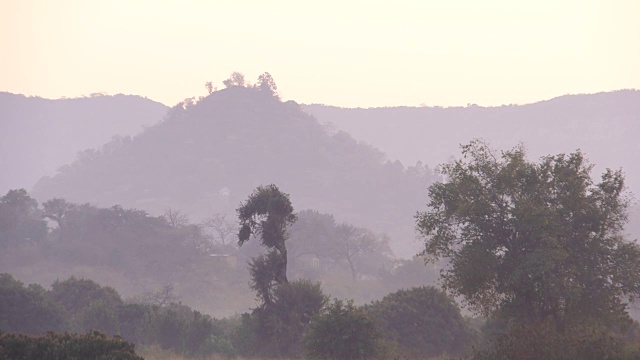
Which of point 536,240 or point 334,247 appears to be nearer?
point 536,240

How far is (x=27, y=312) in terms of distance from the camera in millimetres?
45500

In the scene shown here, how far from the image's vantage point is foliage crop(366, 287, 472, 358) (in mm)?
39719

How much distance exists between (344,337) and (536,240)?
30.0ft

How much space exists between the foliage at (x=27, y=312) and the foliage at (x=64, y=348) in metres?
24.2

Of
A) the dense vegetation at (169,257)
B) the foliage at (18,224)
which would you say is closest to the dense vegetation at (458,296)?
the dense vegetation at (169,257)

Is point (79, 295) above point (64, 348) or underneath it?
underneath

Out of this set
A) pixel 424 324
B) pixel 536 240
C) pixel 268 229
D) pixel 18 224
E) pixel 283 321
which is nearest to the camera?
pixel 536 240

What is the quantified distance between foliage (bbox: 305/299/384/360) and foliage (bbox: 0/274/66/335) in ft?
64.1

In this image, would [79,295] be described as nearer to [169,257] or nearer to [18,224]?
[169,257]

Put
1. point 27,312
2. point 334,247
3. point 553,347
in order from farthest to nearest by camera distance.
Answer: point 334,247 → point 27,312 → point 553,347

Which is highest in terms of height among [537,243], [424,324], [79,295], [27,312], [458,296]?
[537,243]

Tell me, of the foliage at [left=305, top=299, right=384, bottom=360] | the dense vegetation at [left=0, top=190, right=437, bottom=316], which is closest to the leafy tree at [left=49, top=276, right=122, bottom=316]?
the foliage at [left=305, top=299, right=384, bottom=360]

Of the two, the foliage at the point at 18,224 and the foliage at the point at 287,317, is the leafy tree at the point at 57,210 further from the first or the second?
the foliage at the point at 287,317

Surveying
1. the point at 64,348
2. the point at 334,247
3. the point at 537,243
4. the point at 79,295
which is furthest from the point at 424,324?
the point at 334,247
